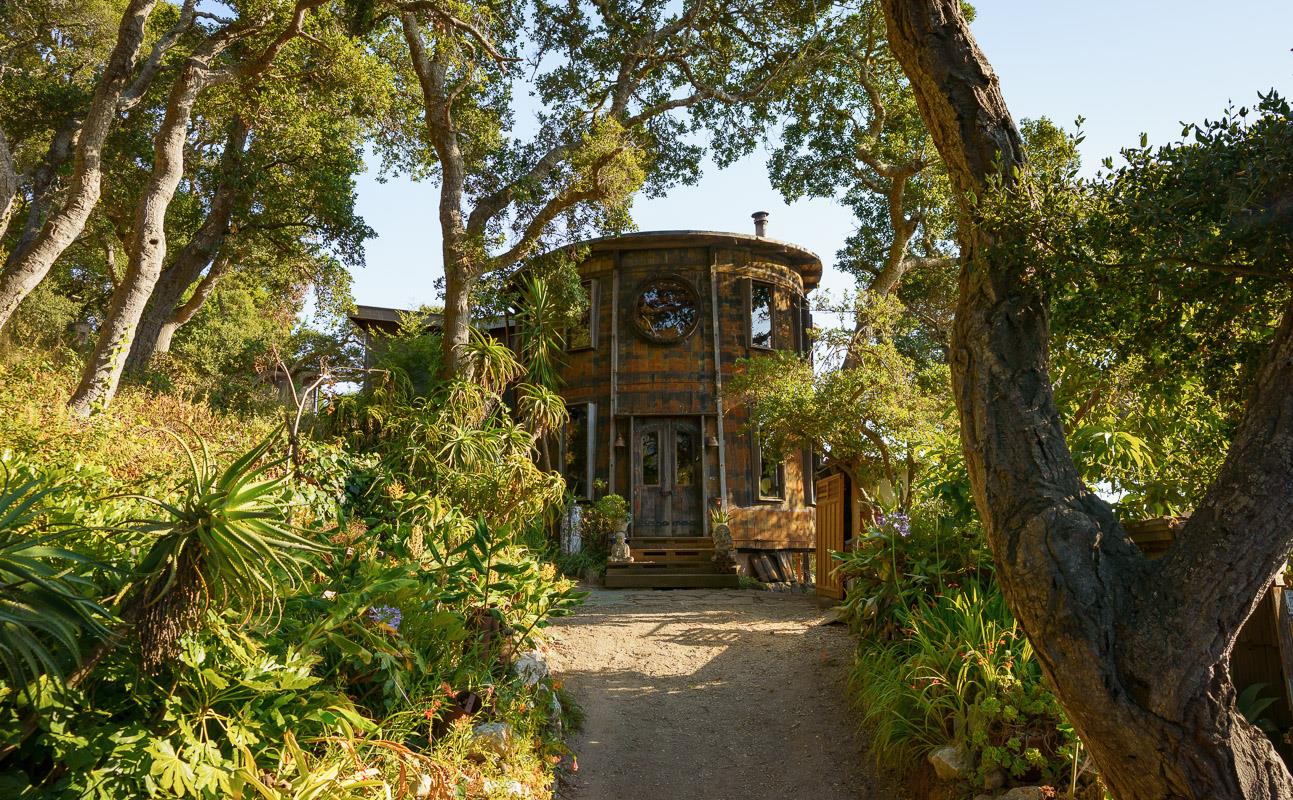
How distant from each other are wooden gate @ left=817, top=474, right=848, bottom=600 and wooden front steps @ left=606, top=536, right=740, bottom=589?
9.02ft

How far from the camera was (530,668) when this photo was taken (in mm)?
5969

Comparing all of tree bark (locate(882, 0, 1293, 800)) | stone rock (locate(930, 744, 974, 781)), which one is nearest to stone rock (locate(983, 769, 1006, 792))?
stone rock (locate(930, 744, 974, 781))

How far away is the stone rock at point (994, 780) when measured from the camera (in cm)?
470

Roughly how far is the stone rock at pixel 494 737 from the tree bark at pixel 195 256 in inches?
412

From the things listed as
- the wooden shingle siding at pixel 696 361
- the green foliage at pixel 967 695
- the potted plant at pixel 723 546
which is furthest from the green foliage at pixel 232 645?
the wooden shingle siding at pixel 696 361

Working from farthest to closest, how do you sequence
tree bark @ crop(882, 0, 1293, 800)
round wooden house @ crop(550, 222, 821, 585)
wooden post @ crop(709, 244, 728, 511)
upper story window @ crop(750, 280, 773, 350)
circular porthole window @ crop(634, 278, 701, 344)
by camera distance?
upper story window @ crop(750, 280, 773, 350) < circular porthole window @ crop(634, 278, 701, 344) < round wooden house @ crop(550, 222, 821, 585) < wooden post @ crop(709, 244, 728, 511) < tree bark @ crop(882, 0, 1293, 800)

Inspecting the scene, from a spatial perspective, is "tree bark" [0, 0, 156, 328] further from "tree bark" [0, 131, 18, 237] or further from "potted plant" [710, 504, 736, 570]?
"potted plant" [710, 504, 736, 570]

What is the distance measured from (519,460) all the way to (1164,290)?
6.41 m

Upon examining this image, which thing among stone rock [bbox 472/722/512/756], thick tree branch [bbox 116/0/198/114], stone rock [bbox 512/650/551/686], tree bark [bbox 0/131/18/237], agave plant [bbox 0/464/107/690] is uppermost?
thick tree branch [bbox 116/0/198/114]

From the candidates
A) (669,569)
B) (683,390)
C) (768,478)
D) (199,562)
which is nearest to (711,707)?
(199,562)

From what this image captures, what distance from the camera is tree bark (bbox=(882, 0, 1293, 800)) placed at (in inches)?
122

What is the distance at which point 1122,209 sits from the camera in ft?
11.3

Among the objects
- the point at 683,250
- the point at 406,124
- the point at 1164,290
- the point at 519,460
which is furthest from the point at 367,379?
the point at 1164,290

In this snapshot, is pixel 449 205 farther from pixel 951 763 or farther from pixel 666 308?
pixel 951 763
